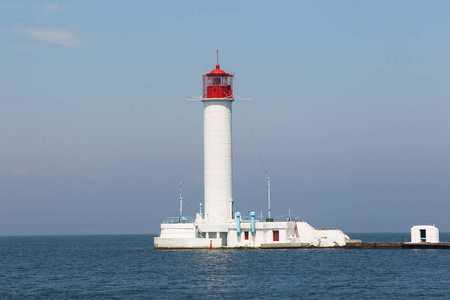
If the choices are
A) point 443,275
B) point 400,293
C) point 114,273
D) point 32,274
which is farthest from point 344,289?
point 32,274

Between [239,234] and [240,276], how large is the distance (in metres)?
18.1

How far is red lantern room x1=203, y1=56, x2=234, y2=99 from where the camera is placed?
230 feet

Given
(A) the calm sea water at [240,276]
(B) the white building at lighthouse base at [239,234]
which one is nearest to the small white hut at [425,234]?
(A) the calm sea water at [240,276]

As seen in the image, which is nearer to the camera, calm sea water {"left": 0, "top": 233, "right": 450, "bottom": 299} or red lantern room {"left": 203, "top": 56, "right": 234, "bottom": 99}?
calm sea water {"left": 0, "top": 233, "right": 450, "bottom": 299}

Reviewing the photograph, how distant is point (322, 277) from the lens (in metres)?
50.9

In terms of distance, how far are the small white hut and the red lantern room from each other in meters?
21.4

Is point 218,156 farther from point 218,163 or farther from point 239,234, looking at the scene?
point 239,234

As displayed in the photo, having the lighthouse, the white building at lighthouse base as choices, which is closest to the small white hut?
the white building at lighthouse base

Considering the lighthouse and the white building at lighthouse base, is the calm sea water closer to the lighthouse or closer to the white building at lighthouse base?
the white building at lighthouse base

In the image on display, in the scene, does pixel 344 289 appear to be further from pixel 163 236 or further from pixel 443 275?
pixel 163 236

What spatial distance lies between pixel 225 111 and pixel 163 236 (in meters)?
13.1

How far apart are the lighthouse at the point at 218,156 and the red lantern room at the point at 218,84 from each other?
0.11 meters

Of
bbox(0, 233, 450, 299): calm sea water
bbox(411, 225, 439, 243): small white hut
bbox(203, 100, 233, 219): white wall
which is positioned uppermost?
bbox(203, 100, 233, 219): white wall

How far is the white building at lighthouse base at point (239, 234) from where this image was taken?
68375 millimetres
